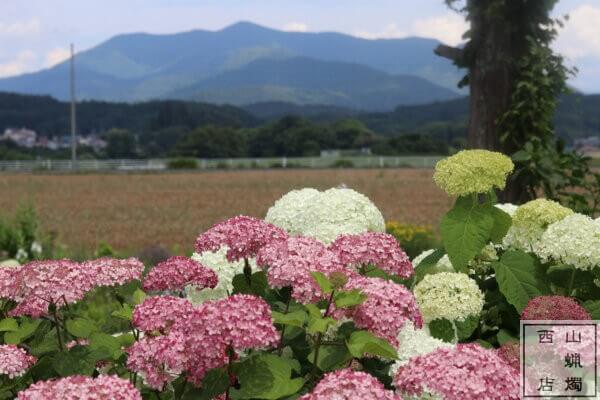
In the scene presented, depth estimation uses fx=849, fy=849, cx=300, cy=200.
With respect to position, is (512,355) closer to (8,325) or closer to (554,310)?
(554,310)

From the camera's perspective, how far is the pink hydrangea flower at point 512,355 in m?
2.57

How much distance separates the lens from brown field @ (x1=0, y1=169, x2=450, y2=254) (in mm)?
23016

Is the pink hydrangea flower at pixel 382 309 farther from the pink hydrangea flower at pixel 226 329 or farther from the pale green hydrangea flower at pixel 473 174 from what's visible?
the pale green hydrangea flower at pixel 473 174

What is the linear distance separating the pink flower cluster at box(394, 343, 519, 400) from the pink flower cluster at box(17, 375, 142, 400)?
2.39 ft

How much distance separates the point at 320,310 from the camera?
2543 mm

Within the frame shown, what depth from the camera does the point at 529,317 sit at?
112 inches

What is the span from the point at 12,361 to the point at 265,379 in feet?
3.09

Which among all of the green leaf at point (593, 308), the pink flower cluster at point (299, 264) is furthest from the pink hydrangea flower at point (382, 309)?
the green leaf at point (593, 308)

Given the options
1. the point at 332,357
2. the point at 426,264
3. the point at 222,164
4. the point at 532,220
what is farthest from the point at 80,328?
the point at 222,164

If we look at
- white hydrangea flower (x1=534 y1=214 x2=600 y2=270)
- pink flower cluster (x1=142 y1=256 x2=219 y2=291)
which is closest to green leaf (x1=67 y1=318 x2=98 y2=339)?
pink flower cluster (x1=142 y1=256 x2=219 y2=291)

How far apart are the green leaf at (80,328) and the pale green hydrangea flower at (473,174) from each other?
149cm

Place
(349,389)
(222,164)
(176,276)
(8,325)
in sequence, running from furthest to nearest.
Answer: (222,164), (176,276), (8,325), (349,389)

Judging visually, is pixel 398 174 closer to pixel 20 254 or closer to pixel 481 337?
pixel 20 254

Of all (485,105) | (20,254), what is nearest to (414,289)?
(485,105)
